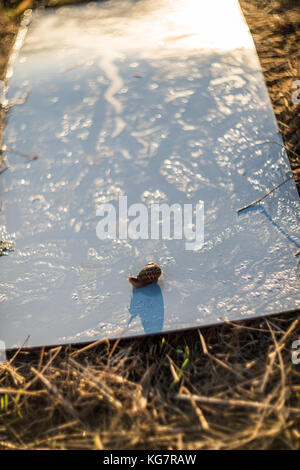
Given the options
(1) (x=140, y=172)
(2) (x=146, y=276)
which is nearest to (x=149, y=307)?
(2) (x=146, y=276)

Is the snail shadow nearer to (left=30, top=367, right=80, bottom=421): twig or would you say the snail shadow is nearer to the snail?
the snail

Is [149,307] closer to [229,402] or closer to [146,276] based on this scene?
[146,276]

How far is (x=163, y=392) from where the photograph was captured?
1.42 metres

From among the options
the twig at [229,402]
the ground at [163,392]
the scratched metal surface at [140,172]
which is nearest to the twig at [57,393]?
the ground at [163,392]

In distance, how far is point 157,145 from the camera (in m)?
1.98

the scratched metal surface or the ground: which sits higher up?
the scratched metal surface

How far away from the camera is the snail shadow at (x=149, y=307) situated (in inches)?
60.1

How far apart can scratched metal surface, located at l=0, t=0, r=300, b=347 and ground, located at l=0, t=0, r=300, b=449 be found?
0.06 m

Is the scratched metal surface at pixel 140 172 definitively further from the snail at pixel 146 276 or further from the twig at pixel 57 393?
the twig at pixel 57 393

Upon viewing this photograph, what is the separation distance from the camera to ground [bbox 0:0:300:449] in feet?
4.23

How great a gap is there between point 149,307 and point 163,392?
0.27m

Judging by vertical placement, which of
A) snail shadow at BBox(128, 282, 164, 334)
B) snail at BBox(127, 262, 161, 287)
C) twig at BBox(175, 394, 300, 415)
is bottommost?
twig at BBox(175, 394, 300, 415)

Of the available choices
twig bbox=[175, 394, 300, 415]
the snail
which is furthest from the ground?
the snail
